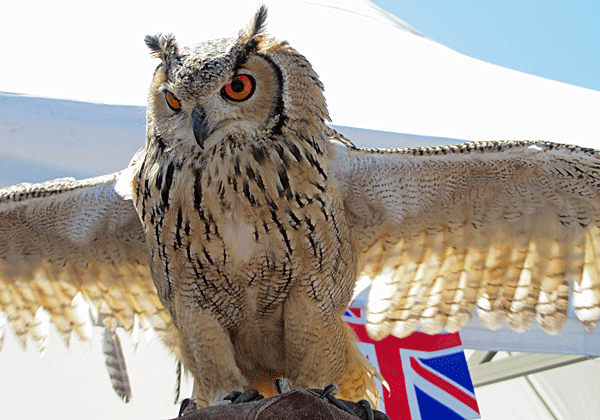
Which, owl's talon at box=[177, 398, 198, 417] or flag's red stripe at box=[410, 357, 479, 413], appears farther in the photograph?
flag's red stripe at box=[410, 357, 479, 413]

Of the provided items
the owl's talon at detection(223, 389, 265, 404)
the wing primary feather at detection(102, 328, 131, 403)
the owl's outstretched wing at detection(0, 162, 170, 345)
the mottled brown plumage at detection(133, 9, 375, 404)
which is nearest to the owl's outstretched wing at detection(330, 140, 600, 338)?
the mottled brown plumage at detection(133, 9, 375, 404)

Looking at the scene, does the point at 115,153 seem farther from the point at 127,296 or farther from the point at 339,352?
the point at 339,352

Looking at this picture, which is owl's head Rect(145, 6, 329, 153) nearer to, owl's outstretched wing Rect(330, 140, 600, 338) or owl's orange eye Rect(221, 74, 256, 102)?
owl's orange eye Rect(221, 74, 256, 102)

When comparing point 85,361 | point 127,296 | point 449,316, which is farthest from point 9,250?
point 449,316

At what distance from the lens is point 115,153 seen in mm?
1963

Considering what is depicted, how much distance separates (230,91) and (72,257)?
922 millimetres

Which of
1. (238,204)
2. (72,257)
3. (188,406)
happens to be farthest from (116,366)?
(238,204)

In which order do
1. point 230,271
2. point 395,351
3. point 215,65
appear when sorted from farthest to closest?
1. point 395,351
2. point 230,271
3. point 215,65

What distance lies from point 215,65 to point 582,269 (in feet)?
4.01

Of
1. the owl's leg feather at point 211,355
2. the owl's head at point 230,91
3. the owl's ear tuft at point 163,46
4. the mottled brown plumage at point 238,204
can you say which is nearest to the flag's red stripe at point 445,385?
the mottled brown plumage at point 238,204

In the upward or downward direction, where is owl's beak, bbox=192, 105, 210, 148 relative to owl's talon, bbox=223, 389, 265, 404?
upward

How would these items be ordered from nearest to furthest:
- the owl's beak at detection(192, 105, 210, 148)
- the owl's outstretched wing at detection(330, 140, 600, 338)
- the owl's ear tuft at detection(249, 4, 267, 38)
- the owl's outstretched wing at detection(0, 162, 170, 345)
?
the owl's beak at detection(192, 105, 210, 148) < the owl's ear tuft at detection(249, 4, 267, 38) < the owl's outstretched wing at detection(330, 140, 600, 338) < the owl's outstretched wing at detection(0, 162, 170, 345)

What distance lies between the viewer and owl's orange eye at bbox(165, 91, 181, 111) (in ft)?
3.63

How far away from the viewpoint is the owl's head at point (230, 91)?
105cm
